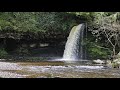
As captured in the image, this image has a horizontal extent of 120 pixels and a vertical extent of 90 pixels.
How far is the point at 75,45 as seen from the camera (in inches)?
444

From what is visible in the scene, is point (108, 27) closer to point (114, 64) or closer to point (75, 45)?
point (75, 45)

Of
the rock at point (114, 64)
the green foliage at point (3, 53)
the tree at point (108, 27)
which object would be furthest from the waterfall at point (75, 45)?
the green foliage at point (3, 53)

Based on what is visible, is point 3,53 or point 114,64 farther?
point 3,53

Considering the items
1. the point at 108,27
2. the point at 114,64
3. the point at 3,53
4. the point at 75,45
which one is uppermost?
the point at 108,27

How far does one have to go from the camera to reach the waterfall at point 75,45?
1088 centimetres

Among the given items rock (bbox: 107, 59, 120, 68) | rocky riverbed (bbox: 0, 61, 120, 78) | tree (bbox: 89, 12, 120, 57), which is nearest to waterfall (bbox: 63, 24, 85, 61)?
tree (bbox: 89, 12, 120, 57)

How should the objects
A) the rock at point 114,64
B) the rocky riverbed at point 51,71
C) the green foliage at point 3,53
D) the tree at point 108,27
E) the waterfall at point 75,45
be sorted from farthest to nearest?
1. the waterfall at point 75,45
2. the tree at point 108,27
3. the green foliage at point 3,53
4. the rock at point 114,64
5. the rocky riverbed at point 51,71

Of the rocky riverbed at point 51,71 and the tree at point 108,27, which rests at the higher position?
the tree at point 108,27

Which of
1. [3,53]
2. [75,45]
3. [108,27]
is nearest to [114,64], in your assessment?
[108,27]

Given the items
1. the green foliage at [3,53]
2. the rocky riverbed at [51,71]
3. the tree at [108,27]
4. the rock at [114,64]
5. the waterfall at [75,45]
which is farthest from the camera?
the waterfall at [75,45]

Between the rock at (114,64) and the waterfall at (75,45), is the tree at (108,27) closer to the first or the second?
the waterfall at (75,45)

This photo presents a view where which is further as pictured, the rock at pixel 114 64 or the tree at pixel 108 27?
the tree at pixel 108 27

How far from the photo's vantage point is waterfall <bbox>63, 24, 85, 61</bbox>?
1088 cm
